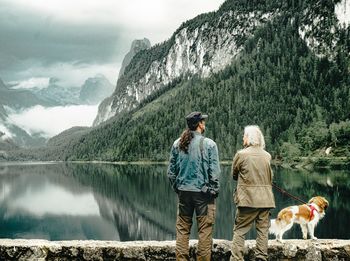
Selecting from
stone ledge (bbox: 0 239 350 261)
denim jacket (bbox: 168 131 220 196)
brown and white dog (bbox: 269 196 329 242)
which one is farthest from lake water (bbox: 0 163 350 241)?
denim jacket (bbox: 168 131 220 196)

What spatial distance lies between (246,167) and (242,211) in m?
0.96

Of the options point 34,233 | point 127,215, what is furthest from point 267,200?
point 127,215

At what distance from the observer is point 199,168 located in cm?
989

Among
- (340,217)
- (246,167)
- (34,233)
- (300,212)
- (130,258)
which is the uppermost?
(246,167)

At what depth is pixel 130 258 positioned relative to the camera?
35.2ft

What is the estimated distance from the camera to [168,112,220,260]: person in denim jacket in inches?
387

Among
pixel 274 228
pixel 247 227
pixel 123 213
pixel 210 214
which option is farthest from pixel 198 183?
pixel 123 213

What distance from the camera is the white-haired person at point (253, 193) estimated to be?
987cm

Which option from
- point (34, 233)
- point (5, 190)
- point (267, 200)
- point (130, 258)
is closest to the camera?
point (267, 200)

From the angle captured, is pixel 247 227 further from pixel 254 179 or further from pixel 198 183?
pixel 198 183

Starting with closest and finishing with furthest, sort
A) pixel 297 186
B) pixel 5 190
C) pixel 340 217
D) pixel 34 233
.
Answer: pixel 340 217, pixel 34 233, pixel 297 186, pixel 5 190

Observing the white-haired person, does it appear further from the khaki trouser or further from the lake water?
the lake water

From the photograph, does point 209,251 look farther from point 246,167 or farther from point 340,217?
point 340,217

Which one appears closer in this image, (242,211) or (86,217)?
(242,211)
